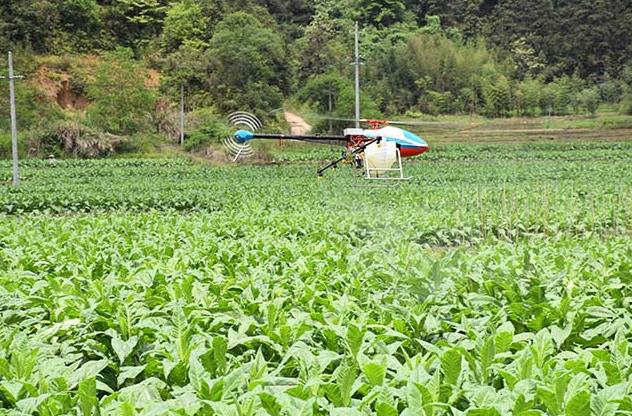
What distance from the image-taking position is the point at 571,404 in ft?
9.04

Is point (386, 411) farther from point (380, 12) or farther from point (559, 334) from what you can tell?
point (380, 12)

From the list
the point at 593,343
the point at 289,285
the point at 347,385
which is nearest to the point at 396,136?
the point at 289,285

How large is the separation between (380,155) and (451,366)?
1277cm

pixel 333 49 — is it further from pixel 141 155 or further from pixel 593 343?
pixel 593 343

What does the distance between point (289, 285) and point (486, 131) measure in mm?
47936

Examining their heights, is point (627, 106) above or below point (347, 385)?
above

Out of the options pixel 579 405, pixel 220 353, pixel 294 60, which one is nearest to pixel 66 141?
pixel 294 60

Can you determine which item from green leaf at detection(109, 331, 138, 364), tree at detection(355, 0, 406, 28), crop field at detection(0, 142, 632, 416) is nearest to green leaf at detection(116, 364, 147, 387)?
crop field at detection(0, 142, 632, 416)

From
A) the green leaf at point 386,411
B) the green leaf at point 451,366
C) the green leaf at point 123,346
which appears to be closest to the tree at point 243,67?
the green leaf at point 123,346

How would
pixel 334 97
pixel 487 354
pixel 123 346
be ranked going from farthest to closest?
pixel 334 97 < pixel 123 346 < pixel 487 354

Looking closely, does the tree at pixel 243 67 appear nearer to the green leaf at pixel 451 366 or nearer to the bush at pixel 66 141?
the bush at pixel 66 141

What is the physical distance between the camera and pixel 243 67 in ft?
174

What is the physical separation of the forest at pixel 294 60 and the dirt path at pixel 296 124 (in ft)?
5.00

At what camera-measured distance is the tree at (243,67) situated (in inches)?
2053
